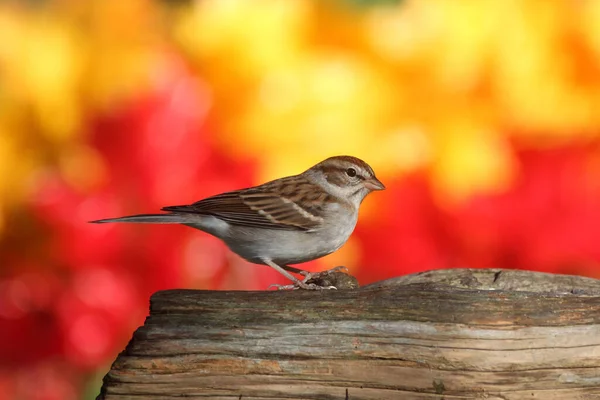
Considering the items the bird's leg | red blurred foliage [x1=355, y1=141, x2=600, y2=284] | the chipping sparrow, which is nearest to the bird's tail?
the chipping sparrow

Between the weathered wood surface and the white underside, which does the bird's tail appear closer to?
the white underside

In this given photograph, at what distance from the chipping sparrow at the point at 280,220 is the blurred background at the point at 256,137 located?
47cm

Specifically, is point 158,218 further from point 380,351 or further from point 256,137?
point 256,137

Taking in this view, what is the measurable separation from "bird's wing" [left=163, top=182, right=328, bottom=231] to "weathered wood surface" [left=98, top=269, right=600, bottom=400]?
0.64 m

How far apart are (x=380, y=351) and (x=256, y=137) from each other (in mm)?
1562

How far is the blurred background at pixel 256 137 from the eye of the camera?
3078mm

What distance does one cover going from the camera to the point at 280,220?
2568mm

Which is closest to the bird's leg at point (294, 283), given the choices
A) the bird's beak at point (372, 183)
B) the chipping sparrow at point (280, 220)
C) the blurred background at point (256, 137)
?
the chipping sparrow at point (280, 220)

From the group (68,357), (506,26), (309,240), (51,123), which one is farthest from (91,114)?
(506,26)

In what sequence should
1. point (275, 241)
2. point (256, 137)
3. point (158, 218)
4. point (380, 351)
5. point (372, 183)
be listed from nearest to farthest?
point (380, 351), point (158, 218), point (275, 241), point (372, 183), point (256, 137)

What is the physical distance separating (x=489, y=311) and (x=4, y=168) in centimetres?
193

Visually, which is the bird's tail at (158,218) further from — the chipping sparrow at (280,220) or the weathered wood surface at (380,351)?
the weathered wood surface at (380,351)

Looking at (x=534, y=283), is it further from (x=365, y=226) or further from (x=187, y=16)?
(x=187, y=16)

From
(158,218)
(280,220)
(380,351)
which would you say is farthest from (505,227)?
(380,351)
